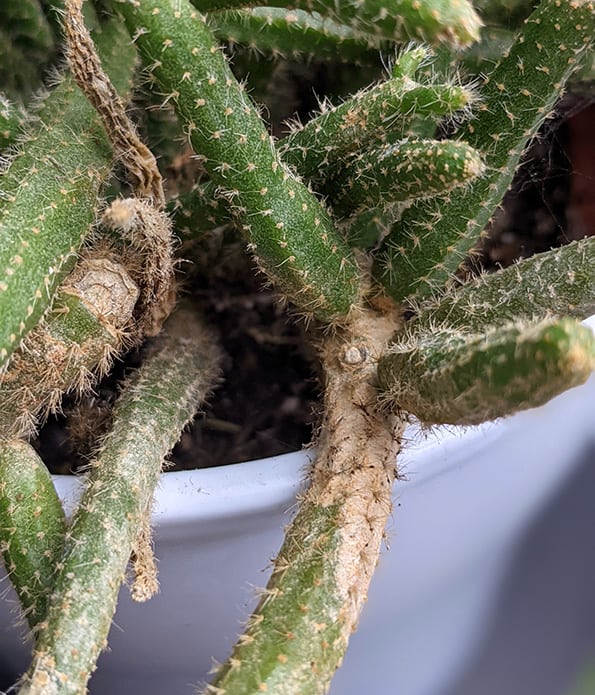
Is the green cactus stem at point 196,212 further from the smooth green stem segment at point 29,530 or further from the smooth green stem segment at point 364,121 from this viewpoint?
the smooth green stem segment at point 29,530

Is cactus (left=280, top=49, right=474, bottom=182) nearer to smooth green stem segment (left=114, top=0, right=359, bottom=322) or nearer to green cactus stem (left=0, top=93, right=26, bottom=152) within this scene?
smooth green stem segment (left=114, top=0, right=359, bottom=322)

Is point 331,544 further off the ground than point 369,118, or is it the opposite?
point 369,118

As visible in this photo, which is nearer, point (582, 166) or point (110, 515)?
point (110, 515)

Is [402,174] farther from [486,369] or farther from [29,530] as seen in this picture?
[29,530]

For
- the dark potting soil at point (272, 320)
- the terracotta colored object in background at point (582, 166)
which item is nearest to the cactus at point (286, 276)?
the dark potting soil at point (272, 320)

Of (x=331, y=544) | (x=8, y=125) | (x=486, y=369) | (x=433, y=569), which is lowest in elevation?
(x=433, y=569)

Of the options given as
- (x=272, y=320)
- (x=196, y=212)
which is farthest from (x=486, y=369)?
(x=272, y=320)
